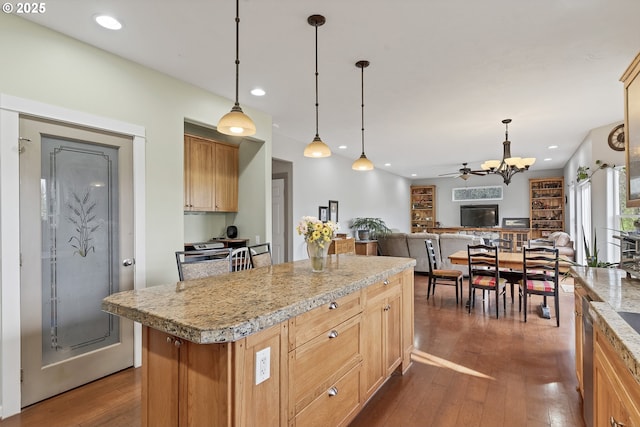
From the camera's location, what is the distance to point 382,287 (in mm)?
2434

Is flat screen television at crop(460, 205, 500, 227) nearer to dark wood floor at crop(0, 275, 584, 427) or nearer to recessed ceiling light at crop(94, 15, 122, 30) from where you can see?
dark wood floor at crop(0, 275, 584, 427)

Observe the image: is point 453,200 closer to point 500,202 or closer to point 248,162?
point 500,202

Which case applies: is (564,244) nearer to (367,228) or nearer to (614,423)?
(367,228)

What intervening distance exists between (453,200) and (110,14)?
36.5 ft

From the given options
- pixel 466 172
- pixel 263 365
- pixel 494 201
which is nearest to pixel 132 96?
pixel 263 365

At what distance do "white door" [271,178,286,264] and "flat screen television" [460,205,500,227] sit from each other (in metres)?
7.50

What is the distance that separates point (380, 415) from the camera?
7.27 ft

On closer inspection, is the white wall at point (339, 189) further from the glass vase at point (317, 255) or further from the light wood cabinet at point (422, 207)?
the glass vase at point (317, 255)

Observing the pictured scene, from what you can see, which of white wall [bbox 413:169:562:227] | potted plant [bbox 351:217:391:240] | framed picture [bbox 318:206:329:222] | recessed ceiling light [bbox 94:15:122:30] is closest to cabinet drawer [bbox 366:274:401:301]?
recessed ceiling light [bbox 94:15:122:30]

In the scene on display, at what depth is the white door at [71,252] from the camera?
2410 millimetres

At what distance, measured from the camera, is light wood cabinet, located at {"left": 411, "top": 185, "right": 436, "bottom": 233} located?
38.8ft

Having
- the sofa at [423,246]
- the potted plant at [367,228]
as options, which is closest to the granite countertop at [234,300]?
the sofa at [423,246]

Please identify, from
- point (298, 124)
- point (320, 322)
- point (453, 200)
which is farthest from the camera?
point (453, 200)

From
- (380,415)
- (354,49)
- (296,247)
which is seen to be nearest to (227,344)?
(380,415)
